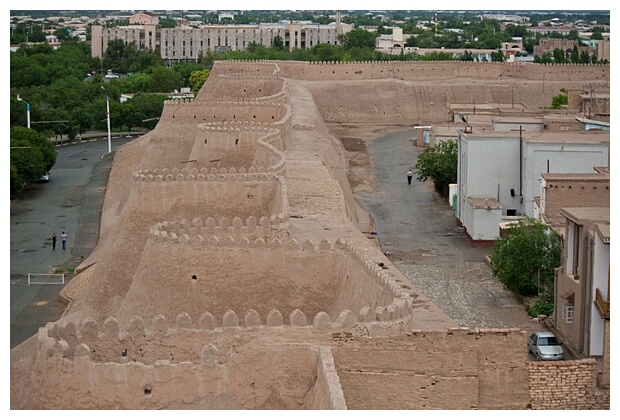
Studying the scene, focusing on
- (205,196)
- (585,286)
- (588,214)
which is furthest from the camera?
(205,196)

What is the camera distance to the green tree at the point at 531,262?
2888 centimetres

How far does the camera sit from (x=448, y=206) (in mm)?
42344

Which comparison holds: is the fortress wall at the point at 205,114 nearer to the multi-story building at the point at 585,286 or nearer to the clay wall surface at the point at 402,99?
the multi-story building at the point at 585,286

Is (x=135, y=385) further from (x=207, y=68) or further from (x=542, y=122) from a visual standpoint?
(x=207, y=68)

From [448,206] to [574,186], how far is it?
12.3 meters

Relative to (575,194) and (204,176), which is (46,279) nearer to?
(204,176)

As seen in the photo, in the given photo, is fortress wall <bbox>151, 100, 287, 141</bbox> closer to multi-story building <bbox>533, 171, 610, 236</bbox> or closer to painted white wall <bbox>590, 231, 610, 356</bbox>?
multi-story building <bbox>533, 171, 610, 236</bbox>

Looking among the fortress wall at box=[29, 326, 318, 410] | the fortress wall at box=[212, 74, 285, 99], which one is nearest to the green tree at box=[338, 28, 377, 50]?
the fortress wall at box=[212, 74, 285, 99]

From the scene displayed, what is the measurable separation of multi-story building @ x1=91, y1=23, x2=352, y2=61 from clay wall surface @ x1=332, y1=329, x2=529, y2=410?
107 meters

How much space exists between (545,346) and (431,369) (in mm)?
7756

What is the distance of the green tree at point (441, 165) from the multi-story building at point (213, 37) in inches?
3078

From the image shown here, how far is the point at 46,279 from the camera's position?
34.4 metres

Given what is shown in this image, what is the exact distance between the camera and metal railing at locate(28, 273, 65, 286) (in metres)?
34.2

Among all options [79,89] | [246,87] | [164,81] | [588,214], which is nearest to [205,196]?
[588,214]
